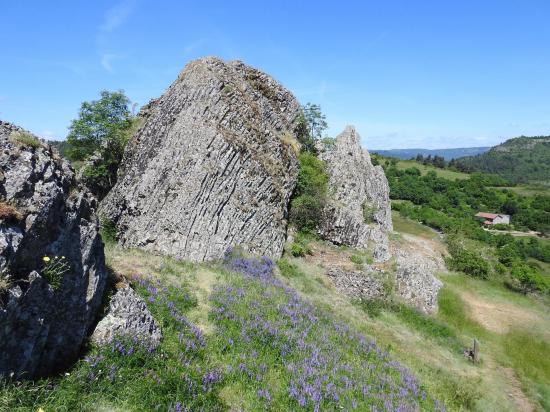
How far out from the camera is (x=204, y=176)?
25.8 metres

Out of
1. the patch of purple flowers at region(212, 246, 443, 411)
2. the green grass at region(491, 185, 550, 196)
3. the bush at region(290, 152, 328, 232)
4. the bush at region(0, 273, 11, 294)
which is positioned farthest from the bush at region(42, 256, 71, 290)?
the green grass at region(491, 185, 550, 196)

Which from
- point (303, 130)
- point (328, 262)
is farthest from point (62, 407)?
point (303, 130)

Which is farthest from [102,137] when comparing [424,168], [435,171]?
[424,168]

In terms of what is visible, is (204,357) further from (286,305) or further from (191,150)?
(191,150)

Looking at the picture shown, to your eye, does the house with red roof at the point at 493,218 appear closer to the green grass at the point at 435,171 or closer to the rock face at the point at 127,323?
the green grass at the point at 435,171

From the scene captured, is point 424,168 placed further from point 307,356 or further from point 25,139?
point 25,139

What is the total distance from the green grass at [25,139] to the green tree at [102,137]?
24675 millimetres

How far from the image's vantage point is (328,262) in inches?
1178

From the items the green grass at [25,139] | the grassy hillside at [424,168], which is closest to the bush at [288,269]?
the green grass at [25,139]

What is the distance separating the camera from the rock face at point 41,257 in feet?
24.5

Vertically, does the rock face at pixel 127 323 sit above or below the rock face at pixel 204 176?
below

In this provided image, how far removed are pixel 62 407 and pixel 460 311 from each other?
91.0 ft

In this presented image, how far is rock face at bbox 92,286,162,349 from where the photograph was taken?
32.3 ft

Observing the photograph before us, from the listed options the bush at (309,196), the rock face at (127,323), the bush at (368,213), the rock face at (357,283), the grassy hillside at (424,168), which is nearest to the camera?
the rock face at (127,323)
